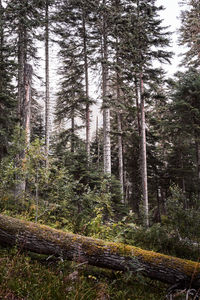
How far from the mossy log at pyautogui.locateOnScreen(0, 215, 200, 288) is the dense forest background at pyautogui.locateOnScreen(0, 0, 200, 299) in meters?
1.47

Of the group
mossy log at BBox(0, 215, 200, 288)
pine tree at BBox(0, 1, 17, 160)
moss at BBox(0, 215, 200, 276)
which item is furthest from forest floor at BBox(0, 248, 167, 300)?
pine tree at BBox(0, 1, 17, 160)

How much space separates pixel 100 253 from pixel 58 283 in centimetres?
101

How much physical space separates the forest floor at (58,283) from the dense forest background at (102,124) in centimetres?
159

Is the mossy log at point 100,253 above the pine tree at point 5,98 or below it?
below

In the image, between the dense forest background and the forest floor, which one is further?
the dense forest background

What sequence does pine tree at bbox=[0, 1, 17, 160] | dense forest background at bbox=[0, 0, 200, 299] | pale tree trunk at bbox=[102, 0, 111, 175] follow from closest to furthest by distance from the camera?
1. dense forest background at bbox=[0, 0, 200, 299]
2. pale tree trunk at bbox=[102, 0, 111, 175]
3. pine tree at bbox=[0, 1, 17, 160]

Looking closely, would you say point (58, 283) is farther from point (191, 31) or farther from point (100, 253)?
point (191, 31)

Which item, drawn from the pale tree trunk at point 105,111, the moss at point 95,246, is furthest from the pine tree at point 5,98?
the moss at point 95,246

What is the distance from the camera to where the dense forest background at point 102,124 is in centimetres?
654

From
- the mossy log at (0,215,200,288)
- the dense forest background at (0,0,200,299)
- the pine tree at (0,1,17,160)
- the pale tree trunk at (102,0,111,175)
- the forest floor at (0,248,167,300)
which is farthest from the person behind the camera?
the pine tree at (0,1,17,160)

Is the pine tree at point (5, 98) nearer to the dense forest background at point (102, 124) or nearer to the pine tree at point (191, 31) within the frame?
the dense forest background at point (102, 124)

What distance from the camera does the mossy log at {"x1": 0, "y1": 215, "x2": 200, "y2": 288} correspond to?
3.62 m

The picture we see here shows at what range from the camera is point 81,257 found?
3660 mm

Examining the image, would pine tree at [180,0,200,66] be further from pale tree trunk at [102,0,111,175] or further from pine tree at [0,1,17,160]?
pine tree at [0,1,17,160]
